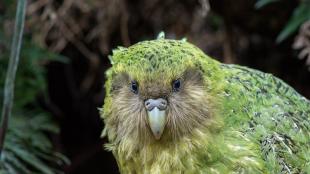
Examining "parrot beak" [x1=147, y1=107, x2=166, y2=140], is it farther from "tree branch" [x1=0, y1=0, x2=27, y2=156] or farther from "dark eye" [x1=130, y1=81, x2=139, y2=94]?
"tree branch" [x1=0, y1=0, x2=27, y2=156]

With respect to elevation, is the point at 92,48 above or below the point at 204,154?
above

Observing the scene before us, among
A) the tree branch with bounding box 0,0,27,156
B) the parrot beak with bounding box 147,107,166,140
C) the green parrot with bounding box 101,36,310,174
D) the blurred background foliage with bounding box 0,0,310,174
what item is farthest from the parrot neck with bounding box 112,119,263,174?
the blurred background foliage with bounding box 0,0,310,174

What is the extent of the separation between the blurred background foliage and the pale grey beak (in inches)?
52.3

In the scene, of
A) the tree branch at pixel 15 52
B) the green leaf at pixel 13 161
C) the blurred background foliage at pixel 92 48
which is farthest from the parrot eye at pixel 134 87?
the blurred background foliage at pixel 92 48

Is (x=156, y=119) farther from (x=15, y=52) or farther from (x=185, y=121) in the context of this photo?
(x=15, y=52)

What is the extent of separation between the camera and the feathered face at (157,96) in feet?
8.39

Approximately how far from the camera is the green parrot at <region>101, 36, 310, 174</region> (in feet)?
8.48

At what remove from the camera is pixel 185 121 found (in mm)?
2627

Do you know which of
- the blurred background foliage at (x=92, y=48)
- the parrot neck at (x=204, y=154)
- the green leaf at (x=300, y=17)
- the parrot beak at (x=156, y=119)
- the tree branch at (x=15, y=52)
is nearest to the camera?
the parrot beak at (x=156, y=119)

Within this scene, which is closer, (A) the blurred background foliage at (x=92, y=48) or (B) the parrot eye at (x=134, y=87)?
(B) the parrot eye at (x=134, y=87)

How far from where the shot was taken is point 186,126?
8.66 ft

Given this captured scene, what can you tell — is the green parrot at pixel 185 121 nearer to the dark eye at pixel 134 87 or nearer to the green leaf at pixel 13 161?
the dark eye at pixel 134 87

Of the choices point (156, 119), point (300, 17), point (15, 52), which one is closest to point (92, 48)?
point (300, 17)

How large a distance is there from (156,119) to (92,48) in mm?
2207
